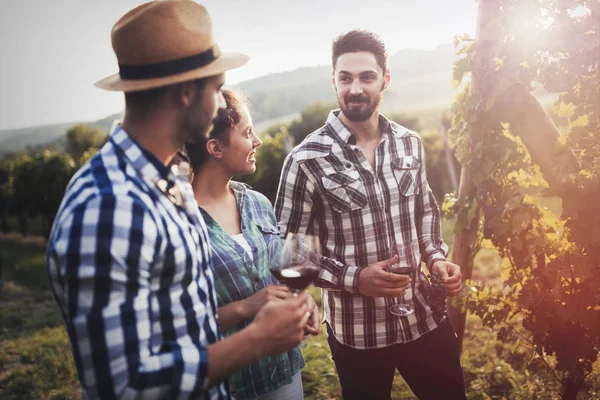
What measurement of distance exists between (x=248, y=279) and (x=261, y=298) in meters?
0.21

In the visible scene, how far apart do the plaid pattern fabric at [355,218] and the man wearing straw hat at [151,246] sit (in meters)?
1.01

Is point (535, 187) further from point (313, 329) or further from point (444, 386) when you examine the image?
point (313, 329)

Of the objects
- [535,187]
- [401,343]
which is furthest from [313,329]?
[535,187]

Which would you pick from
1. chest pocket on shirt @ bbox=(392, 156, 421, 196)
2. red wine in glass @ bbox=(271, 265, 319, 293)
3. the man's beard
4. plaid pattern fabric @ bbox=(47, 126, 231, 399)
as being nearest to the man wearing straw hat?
plaid pattern fabric @ bbox=(47, 126, 231, 399)

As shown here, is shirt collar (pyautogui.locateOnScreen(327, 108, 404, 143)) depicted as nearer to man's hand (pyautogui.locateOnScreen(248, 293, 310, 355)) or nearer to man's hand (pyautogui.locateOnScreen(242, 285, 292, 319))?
man's hand (pyautogui.locateOnScreen(242, 285, 292, 319))

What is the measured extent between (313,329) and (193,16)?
54.5 inches

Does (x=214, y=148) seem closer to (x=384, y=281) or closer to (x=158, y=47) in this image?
(x=158, y=47)

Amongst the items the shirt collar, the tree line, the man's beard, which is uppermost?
the man's beard

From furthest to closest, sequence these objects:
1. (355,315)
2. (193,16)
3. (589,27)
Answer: (355,315)
(589,27)
(193,16)

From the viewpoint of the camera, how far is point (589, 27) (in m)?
2.27

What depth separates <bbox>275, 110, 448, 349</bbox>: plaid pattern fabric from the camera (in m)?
2.40

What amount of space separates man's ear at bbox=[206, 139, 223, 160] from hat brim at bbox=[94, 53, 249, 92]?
695mm

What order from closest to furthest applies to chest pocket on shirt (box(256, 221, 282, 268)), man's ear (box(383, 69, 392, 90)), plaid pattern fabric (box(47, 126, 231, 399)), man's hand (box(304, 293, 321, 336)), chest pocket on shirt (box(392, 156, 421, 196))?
plaid pattern fabric (box(47, 126, 231, 399))
man's hand (box(304, 293, 321, 336))
chest pocket on shirt (box(256, 221, 282, 268))
chest pocket on shirt (box(392, 156, 421, 196))
man's ear (box(383, 69, 392, 90))

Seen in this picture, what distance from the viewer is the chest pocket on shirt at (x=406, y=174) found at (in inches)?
98.3
